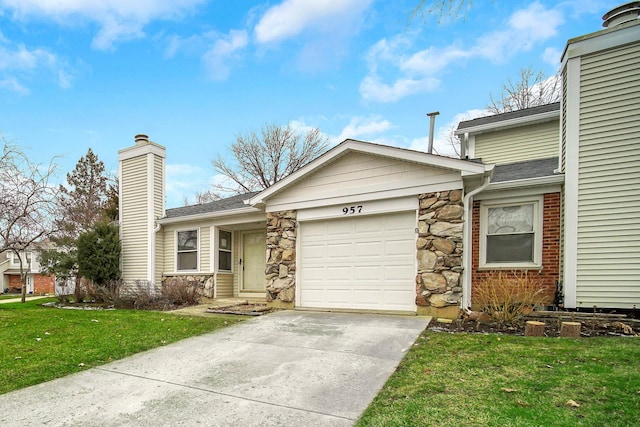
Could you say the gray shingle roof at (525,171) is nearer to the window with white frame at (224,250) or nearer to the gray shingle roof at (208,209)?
the gray shingle roof at (208,209)

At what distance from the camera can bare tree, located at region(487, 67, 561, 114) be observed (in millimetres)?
18516

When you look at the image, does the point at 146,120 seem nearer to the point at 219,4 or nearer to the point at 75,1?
the point at 75,1

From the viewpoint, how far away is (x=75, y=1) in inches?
334

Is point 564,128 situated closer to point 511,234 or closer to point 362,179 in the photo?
point 511,234

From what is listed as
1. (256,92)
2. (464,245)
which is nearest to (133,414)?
(464,245)

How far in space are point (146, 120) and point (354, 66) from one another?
8949mm

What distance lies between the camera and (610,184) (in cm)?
686

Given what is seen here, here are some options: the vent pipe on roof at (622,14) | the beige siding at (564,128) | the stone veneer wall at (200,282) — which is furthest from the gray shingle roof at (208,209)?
the vent pipe on roof at (622,14)

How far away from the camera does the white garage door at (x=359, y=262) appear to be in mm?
7441

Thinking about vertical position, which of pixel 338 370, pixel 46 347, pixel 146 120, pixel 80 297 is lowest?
pixel 80 297

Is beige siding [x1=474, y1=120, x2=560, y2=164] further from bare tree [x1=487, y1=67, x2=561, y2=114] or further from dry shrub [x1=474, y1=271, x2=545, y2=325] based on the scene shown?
bare tree [x1=487, y1=67, x2=561, y2=114]

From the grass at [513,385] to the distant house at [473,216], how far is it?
2.14 metres

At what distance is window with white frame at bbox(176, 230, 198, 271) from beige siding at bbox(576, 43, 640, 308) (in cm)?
1032

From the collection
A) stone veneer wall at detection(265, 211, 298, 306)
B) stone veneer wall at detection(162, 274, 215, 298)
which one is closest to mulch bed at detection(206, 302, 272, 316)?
stone veneer wall at detection(265, 211, 298, 306)
